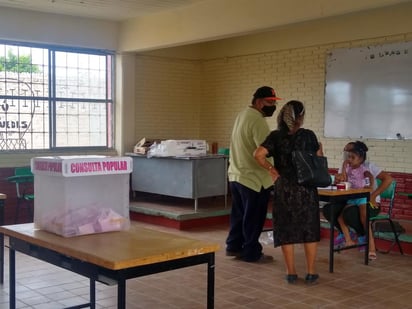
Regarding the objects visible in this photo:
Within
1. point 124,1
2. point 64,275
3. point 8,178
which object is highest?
point 124,1

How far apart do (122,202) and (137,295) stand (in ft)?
5.56

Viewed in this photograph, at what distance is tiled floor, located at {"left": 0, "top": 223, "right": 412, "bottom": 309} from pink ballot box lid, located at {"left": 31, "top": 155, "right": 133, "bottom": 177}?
1.62 meters

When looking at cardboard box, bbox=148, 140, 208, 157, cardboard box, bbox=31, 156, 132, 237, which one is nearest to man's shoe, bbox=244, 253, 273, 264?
cardboard box, bbox=148, 140, 208, 157

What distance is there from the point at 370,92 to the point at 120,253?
5953 millimetres

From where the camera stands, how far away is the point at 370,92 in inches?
309

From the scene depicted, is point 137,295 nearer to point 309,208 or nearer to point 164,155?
point 309,208

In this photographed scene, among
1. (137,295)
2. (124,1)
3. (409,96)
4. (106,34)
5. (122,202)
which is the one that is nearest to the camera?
(122,202)

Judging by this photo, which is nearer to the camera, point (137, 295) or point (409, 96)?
point (137, 295)

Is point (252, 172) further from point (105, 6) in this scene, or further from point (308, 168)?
point (105, 6)

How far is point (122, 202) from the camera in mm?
3424

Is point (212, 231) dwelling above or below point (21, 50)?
below

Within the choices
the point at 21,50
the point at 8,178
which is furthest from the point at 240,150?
the point at 21,50

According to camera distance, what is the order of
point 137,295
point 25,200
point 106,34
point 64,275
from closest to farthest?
point 137,295
point 64,275
point 25,200
point 106,34

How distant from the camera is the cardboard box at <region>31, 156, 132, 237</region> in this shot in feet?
10.4
